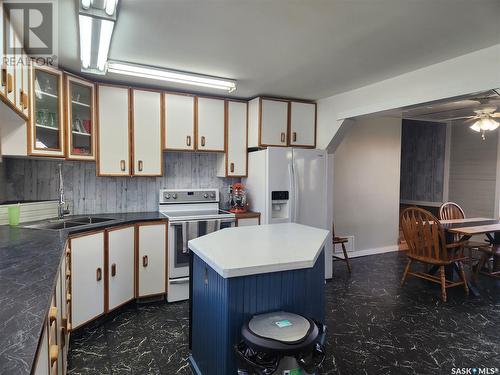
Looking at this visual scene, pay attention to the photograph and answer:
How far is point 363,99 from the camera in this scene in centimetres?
336

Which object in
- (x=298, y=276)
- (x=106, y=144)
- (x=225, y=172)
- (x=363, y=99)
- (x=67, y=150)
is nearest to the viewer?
(x=298, y=276)

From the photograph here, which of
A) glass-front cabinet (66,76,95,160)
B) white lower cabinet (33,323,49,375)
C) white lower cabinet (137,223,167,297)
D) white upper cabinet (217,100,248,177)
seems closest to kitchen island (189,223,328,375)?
white lower cabinet (33,323,49,375)

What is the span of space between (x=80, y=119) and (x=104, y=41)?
118 centimetres

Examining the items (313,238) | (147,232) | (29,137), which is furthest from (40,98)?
(313,238)

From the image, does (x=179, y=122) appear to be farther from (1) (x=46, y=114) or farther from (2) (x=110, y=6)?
(2) (x=110, y=6)

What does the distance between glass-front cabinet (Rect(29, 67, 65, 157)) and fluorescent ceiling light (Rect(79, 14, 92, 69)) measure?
1.36ft

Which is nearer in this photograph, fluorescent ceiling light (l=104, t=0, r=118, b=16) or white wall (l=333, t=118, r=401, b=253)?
fluorescent ceiling light (l=104, t=0, r=118, b=16)

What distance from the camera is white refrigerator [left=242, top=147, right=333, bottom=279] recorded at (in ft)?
11.9

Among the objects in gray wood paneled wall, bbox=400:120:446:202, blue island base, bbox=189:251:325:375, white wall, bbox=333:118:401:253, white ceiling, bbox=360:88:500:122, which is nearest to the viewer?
blue island base, bbox=189:251:325:375

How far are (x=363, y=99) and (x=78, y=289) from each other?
3.22m

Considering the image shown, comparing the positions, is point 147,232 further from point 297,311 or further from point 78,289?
point 297,311

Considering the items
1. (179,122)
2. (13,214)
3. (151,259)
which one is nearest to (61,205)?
(13,214)

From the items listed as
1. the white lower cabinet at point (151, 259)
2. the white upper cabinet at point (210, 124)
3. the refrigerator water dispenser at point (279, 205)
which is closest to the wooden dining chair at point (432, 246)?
the refrigerator water dispenser at point (279, 205)

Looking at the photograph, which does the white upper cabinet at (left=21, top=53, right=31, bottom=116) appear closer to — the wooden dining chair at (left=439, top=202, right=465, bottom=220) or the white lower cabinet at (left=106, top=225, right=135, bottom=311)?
the white lower cabinet at (left=106, top=225, right=135, bottom=311)
